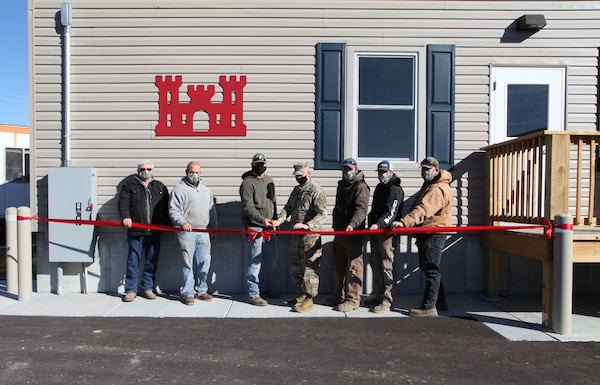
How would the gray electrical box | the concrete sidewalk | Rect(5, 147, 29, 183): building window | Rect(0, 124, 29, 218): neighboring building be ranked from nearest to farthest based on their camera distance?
the concrete sidewalk, the gray electrical box, Rect(0, 124, 29, 218): neighboring building, Rect(5, 147, 29, 183): building window

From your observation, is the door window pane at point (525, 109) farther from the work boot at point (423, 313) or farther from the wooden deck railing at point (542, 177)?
the work boot at point (423, 313)

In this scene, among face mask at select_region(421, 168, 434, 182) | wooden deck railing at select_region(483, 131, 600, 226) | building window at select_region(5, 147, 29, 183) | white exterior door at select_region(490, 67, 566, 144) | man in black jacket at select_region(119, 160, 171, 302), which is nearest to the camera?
wooden deck railing at select_region(483, 131, 600, 226)

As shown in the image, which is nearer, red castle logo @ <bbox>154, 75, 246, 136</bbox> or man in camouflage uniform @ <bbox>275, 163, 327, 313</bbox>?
man in camouflage uniform @ <bbox>275, 163, 327, 313</bbox>

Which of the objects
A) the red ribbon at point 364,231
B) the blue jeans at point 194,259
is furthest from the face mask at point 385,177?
the blue jeans at point 194,259

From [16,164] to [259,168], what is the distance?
1448 centimetres

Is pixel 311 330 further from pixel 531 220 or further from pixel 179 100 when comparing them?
pixel 179 100

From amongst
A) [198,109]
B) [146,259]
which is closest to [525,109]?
[198,109]

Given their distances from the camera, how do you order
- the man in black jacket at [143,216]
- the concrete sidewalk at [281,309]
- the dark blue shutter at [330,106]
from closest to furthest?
the concrete sidewalk at [281,309] → the man in black jacket at [143,216] → the dark blue shutter at [330,106]

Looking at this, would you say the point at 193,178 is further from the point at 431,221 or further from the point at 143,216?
the point at 431,221

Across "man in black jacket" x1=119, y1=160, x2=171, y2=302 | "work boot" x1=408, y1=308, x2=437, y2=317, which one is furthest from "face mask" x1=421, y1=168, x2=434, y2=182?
"man in black jacket" x1=119, y1=160, x2=171, y2=302

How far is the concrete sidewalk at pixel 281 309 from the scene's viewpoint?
5707mm

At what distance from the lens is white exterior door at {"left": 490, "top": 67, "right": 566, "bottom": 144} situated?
7.16m

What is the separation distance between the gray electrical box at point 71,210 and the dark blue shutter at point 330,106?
10.0 feet

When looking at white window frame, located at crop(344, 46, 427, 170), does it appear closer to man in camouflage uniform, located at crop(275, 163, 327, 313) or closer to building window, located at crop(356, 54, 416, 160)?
building window, located at crop(356, 54, 416, 160)
